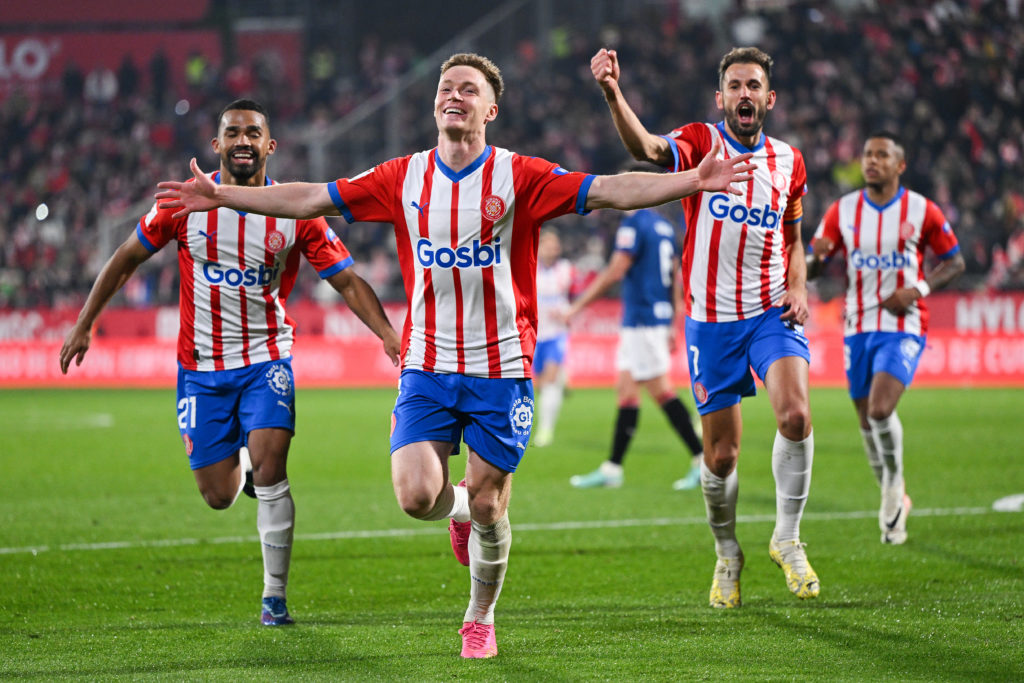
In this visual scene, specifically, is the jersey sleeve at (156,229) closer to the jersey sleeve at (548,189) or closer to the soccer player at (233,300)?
the soccer player at (233,300)

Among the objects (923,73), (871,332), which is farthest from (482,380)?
(923,73)

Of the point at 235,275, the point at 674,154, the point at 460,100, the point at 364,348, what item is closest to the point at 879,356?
the point at 674,154

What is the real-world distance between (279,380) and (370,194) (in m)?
1.24

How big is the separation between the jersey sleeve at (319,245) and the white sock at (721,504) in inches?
78.8

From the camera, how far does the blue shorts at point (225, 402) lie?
5426mm

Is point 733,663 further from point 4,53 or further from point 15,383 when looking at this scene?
point 4,53

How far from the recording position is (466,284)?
14.9 feet

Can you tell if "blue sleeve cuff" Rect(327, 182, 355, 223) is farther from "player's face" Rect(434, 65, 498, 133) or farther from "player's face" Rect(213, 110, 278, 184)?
"player's face" Rect(213, 110, 278, 184)

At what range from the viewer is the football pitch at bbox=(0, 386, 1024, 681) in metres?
4.47

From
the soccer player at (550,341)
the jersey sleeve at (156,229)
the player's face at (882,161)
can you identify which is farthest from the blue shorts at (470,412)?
the soccer player at (550,341)

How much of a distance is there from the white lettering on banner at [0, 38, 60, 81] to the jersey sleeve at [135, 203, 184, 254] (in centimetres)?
3061

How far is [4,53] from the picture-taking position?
33094 millimetres

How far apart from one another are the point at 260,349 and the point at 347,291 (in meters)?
0.48

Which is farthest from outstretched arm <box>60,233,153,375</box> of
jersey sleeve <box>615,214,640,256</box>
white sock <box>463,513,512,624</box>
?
jersey sleeve <box>615,214,640,256</box>
